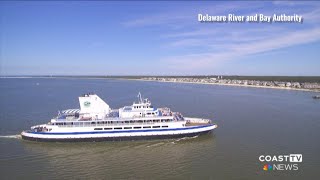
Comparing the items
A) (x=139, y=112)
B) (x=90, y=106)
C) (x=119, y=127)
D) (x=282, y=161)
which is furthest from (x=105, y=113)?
(x=282, y=161)

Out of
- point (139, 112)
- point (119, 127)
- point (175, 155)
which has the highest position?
point (139, 112)

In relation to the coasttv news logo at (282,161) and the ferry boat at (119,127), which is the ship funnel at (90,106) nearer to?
the ferry boat at (119,127)

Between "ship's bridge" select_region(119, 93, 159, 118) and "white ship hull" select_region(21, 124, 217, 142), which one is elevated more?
"ship's bridge" select_region(119, 93, 159, 118)

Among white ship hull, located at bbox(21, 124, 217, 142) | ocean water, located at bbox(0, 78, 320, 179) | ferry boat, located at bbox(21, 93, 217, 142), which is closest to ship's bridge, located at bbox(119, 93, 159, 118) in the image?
ferry boat, located at bbox(21, 93, 217, 142)

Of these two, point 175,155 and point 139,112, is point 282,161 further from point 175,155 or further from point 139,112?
point 139,112

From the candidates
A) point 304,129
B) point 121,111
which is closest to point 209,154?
point 121,111

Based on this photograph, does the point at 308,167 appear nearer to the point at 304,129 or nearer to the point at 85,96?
the point at 304,129

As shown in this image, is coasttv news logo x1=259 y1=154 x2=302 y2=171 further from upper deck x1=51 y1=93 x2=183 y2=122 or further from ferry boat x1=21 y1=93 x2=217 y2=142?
upper deck x1=51 y1=93 x2=183 y2=122
